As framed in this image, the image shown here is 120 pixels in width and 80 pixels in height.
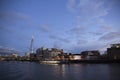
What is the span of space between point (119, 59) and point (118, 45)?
845 inches

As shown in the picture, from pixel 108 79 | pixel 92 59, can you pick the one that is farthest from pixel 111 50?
pixel 108 79

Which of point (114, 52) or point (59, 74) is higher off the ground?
point (114, 52)

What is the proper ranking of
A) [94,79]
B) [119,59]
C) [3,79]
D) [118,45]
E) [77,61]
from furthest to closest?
[77,61] < [118,45] < [119,59] < [94,79] < [3,79]

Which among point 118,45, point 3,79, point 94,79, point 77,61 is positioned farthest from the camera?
point 77,61

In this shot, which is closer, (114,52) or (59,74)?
(59,74)

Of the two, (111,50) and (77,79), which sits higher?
(111,50)

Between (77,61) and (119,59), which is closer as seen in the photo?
(119,59)

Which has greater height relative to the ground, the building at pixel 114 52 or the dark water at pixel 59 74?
the building at pixel 114 52

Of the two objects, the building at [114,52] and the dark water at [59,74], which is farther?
the building at [114,52]

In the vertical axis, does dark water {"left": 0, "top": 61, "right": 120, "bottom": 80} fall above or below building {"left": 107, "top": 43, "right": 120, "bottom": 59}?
below

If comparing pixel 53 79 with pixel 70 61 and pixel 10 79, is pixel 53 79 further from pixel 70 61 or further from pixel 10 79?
pixel 70 61

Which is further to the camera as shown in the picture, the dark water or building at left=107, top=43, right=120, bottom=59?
building at left=107, top=43, right=120, bottom=59

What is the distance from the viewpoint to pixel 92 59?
195 metres

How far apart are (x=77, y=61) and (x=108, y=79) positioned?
14628 centimetres
